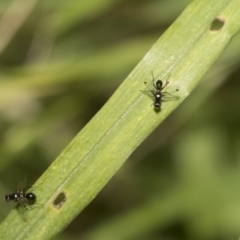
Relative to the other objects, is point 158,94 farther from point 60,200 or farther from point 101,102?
point 101,102

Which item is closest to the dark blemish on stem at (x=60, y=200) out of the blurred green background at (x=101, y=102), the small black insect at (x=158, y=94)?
the small black insect at (x=158, y=94)

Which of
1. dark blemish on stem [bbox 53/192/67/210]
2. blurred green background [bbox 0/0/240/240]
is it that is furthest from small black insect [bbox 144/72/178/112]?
blurred green background [bbox 0/0/240/240]

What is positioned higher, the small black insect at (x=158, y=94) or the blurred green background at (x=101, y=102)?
the blurred green background at (x=101, y=102)

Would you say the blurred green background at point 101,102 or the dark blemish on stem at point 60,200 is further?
the blurred green background at point 101,102

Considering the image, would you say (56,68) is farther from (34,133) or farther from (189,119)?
(189,119)

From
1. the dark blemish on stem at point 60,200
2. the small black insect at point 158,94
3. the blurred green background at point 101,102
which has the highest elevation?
the blurred green background at point 101,102

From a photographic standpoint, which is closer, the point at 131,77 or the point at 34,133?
the point at 131,77

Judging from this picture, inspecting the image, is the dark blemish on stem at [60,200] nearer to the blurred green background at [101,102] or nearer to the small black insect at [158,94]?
the small black insect at [158,94]

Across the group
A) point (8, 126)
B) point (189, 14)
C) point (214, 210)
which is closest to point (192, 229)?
point (214, 210)

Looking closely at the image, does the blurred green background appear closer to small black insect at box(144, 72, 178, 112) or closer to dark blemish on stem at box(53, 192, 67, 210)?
small black insect at box(144, 72, 178, 112)
